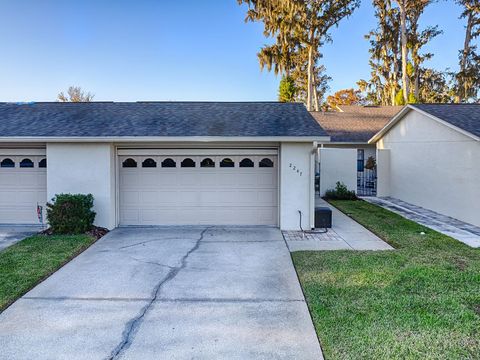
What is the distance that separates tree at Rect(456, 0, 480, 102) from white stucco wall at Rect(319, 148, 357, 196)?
18696mm

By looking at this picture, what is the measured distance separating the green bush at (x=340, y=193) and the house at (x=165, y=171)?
255 inches

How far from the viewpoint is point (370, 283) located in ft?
17.9

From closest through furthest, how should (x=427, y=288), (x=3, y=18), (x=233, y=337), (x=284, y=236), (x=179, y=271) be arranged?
(x=233, y=337)
(x=427, y=288)
(x=179, y=271)
(x=284, y=236)
(x=3, y=18)

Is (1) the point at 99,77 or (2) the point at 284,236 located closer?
(2) the point at 284,236

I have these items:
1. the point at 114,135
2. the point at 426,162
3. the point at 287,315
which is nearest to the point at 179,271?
the point at 287,315

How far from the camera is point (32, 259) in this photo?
677 cm

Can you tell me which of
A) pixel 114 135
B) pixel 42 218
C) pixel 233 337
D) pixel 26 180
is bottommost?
pixel 233 337

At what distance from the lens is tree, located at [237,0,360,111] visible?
2495cm

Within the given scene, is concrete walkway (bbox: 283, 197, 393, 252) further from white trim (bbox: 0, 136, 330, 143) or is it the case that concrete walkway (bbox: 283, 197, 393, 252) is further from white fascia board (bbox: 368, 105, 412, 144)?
white fascia board (bbox: 368, 105, 412, 144)

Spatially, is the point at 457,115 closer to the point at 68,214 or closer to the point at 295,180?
the point at 295,180

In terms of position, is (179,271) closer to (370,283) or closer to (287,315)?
(287,315)

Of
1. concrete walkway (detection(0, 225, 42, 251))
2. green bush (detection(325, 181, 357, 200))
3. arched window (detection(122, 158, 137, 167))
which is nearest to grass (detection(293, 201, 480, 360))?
arched window (detection(122, 158, 137, 167))

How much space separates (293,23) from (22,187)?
2134cm

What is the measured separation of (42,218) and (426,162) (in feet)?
41.6
